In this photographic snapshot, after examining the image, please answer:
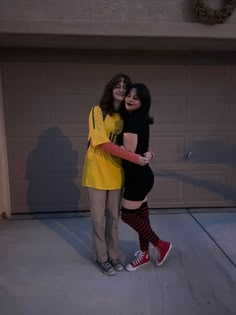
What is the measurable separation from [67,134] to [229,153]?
7.45 ft

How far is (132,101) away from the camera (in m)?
2.48

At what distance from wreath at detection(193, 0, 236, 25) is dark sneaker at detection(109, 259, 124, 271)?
260cm

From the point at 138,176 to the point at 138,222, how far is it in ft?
1.43

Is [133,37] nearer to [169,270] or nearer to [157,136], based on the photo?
[157,136]

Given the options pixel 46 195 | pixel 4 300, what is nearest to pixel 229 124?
pixel 46 195

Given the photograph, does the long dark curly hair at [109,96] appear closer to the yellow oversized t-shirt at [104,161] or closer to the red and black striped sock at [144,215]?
the yellow oversized t-shirt at [104,161]

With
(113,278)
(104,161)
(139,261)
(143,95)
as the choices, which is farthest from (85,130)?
(113,278)

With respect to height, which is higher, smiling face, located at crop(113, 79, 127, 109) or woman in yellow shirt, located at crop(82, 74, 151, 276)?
smiling face, located at crop(113, 79, 127, 109)

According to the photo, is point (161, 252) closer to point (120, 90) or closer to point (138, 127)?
point (138, 127)

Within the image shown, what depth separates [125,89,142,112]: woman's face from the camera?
2459mm

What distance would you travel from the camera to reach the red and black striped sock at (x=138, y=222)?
8.91 ft

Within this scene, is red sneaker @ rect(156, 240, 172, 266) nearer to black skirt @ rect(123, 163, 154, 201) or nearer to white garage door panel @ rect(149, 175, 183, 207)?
black skirt @ rect(123, 163, 154, 201)

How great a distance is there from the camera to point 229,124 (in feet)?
14.4

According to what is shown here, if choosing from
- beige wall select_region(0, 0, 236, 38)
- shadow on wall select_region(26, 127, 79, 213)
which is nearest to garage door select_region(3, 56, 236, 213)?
shadow on wall select_region(26, 127, 79, 213)
